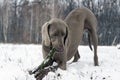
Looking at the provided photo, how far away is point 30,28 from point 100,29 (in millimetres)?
8613

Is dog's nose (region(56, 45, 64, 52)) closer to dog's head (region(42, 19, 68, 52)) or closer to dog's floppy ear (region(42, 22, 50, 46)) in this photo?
dog's head (region(42, 19, 68, 52))

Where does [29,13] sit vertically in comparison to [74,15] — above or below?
below

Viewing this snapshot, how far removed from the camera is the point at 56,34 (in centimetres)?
750

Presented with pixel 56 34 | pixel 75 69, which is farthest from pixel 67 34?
pixel 75 69

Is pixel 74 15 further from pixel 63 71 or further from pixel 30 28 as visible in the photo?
pixel 30 28

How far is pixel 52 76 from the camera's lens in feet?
22.9

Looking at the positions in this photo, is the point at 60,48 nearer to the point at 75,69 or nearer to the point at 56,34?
the point at 56,34

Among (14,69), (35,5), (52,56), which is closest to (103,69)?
(52,56)

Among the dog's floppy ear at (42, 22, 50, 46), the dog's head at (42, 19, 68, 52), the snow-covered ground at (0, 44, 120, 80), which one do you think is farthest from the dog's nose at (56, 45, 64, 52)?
the snow-covered ground at (0, 44, 120, 80)

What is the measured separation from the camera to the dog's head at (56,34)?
745 cm

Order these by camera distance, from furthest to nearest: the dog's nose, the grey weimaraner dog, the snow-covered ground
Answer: the grey weimaraner dog → the dog's nose → the snow-covered ground

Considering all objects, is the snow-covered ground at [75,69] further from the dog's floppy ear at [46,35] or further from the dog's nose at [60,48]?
the dog's floppy ear at [46,35]

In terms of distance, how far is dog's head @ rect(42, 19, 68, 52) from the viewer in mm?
7449

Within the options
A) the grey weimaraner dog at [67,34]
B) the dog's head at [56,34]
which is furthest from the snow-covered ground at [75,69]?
the dog's head at [56,34]
